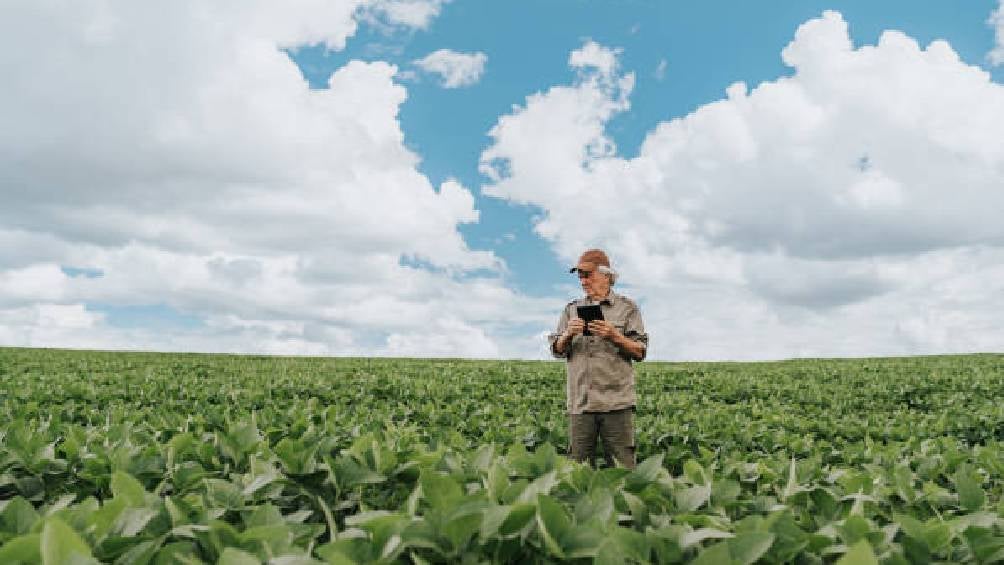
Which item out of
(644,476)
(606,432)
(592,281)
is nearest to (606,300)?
(592,281)

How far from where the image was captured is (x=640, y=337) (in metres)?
7.06

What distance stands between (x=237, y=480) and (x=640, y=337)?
184 inches

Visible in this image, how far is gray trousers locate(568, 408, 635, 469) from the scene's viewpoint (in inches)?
281

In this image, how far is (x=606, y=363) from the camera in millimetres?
6941

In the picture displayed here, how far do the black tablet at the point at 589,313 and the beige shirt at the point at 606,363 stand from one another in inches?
8.5

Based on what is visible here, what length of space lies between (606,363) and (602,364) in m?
0.04

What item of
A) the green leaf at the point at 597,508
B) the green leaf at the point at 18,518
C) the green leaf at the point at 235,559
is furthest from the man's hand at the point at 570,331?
the green leaf at the point at 235,559

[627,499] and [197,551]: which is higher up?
[627,499]

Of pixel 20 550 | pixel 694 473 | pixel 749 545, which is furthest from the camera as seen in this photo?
pixel 694 473

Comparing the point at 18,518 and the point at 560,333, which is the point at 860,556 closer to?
the point at 18,518

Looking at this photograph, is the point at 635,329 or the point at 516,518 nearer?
the point at 516,518

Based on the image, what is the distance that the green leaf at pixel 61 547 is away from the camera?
177 centimetres

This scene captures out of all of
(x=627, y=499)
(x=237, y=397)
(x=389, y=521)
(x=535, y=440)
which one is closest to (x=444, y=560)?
(x=389, y=521)

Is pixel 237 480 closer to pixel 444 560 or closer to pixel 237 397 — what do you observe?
pixel 444 560
